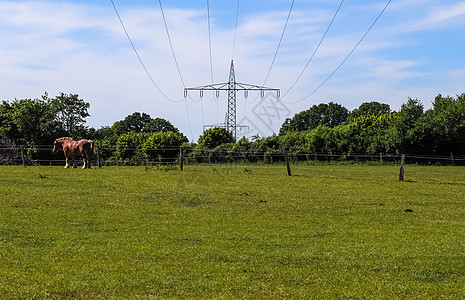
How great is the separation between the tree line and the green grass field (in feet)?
77.3

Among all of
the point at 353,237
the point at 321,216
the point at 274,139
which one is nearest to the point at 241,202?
the point at 321,216

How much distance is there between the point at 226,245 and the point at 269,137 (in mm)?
48186

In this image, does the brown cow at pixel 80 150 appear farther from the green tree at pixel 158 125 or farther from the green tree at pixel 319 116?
the green tree at pixel 158 125

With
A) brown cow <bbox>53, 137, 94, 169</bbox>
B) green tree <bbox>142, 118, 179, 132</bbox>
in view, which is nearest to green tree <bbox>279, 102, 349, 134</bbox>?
green tree <bbox>142, 118, 179, 132</bbox>

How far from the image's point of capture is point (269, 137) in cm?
5734

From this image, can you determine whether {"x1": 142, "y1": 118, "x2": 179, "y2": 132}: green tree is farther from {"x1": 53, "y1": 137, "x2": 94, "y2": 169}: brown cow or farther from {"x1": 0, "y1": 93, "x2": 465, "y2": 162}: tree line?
{"x1": 53, "y1": 137, "x2": 94, "y2": 169}: brown cow

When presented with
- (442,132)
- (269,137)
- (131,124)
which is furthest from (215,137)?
(131,124)

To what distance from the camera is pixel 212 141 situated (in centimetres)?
5853

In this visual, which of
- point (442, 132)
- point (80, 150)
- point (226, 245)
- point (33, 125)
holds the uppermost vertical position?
point (33, 125)

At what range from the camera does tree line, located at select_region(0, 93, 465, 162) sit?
161 ft

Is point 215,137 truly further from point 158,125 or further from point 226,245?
point 158,125

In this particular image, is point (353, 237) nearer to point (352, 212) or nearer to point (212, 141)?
point (352, 212)

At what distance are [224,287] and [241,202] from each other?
8922 millimetres

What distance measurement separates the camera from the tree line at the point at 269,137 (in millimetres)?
49031
